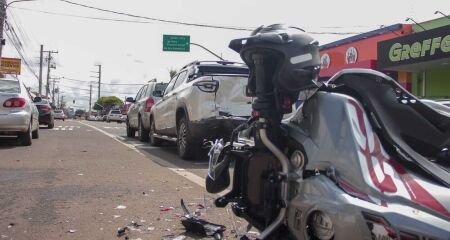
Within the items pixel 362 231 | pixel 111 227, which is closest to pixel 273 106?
pixel 362 231

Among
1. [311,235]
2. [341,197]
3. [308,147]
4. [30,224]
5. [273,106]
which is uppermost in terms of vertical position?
[273,106]

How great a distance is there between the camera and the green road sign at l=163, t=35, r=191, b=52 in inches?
1432

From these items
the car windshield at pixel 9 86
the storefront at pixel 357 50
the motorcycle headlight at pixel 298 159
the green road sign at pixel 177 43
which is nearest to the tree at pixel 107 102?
the green road sign at pixel 177 43

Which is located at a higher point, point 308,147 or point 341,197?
point 308,147

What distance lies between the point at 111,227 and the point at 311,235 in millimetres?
2432

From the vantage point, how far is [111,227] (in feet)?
15.6

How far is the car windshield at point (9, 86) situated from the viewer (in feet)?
36.1

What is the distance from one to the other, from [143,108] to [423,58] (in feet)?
33.2

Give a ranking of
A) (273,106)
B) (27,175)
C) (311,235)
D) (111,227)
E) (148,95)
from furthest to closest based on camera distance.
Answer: (148,95), (27,175), (111,227), (273,106), (311,235)

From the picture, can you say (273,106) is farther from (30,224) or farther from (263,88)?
(30,224)

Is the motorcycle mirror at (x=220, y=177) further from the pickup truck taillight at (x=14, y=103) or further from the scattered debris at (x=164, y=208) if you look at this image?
the pickup truck taillight at (x=14, y=103)

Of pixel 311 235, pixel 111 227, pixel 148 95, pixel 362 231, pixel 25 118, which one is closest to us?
pixel 362 231

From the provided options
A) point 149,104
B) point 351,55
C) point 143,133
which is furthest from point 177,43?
point 149,104

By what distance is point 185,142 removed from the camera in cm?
966
